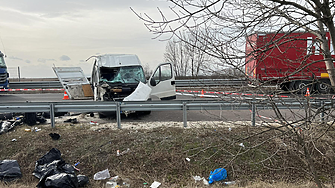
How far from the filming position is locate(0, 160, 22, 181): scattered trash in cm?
457

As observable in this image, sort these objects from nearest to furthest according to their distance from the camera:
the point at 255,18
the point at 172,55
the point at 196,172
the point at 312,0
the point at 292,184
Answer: the point at 312,0 < the point at 255,18 < the point at 292,184 < the point at 196,172 < the point at 172,55

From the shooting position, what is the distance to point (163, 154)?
16.9 ft

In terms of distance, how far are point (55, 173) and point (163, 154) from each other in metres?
2.10

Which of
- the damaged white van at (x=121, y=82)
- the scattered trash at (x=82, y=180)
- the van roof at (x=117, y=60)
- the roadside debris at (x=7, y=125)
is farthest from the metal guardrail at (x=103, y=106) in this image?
the van roof at (x=117, y=60)

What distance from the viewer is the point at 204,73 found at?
125 inches

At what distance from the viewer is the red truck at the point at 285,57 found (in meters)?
2.85

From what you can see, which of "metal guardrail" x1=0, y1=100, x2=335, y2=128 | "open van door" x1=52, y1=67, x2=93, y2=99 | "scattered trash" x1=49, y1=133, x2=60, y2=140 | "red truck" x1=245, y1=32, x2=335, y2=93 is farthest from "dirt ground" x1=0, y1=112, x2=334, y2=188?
"open van door" x1=52, y1=67, x2=93, y2=99

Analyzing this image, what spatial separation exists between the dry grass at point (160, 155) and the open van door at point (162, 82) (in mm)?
3080

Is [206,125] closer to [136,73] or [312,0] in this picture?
[136,73]

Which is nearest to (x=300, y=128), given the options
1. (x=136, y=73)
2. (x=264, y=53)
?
(x=264, y=53)

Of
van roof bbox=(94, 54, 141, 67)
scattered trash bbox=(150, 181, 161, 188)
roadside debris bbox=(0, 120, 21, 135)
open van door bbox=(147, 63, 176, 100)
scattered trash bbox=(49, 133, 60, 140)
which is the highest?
van roof bbox=(94, 54, 141, 67)

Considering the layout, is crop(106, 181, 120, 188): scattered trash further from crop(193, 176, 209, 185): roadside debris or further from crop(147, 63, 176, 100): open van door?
crop(147, 63, 176, 100): open van door

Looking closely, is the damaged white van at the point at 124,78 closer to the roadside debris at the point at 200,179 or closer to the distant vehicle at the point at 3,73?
the roadside debris at the point at 200,179

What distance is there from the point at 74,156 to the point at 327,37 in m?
4.95
